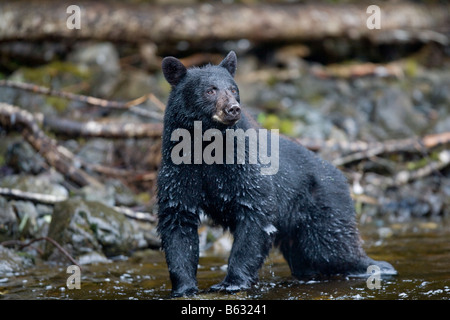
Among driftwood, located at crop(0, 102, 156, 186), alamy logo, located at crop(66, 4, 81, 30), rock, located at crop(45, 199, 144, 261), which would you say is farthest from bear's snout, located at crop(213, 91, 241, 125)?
alamy logo, located at crop(66, 4, 81, 30)

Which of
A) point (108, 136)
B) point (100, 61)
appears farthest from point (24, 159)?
point (100, 61)

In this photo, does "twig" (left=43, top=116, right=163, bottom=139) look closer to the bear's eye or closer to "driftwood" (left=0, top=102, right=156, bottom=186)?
"driftwood" (left=0, top=102, right=156, bottom=186)

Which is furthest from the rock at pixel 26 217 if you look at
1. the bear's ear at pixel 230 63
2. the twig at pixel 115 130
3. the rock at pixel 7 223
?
the bear's ear at pixel 230 63

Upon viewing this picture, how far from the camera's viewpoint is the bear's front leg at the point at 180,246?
5.07 m

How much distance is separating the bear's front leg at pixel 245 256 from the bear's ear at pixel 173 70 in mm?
1349

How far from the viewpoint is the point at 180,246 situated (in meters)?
5.13

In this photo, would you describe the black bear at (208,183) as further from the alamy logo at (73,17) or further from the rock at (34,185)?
the alamy logo at (73,17)

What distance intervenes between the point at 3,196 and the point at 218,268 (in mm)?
2999

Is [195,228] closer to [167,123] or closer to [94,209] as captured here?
[167,123]

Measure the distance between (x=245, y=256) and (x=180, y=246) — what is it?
55 centimetres

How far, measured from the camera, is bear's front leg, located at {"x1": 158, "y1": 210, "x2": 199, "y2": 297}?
5070mm

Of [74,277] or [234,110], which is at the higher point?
[234,110]

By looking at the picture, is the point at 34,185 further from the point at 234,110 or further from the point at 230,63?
the point at 234,110

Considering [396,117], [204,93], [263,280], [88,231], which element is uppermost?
[396,117]
